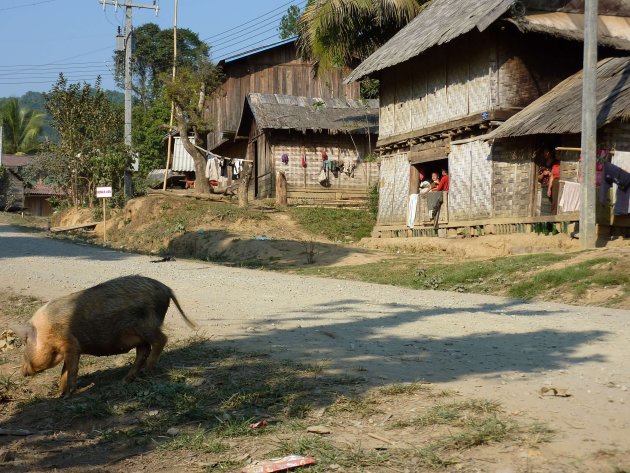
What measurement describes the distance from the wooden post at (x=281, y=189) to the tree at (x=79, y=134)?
9.71m

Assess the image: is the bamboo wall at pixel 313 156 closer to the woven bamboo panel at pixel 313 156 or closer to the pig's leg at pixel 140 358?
the woven bamboo panel at pixel 313 156

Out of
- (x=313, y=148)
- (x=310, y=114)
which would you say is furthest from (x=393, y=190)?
(x=310, y=114)

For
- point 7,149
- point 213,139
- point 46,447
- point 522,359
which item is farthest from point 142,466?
point 7,149

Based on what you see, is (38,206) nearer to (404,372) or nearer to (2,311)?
(2,311)


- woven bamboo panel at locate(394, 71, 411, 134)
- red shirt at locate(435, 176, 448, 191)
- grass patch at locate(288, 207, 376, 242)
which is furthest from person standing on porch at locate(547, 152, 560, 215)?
grass patch at locate(288, 207, 376, 242)

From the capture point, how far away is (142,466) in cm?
490

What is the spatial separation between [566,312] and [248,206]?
61.5 ft

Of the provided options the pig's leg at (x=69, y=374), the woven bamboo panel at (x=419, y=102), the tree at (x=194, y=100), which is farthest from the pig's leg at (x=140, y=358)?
the tree at (x=194, y=100)

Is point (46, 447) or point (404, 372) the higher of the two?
point (404, 372)

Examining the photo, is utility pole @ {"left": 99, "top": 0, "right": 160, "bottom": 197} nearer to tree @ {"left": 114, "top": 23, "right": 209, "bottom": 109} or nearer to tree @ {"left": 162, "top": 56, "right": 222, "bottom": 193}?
tree @ {"left": 162, "top": 56, "right": 222, "bottom": 193}

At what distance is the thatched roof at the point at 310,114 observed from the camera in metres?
30.9

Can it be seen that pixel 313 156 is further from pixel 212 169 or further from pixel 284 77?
pixel 284 77

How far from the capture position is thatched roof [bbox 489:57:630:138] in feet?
53.2

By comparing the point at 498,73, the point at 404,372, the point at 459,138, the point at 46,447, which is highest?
the point at 498,73
